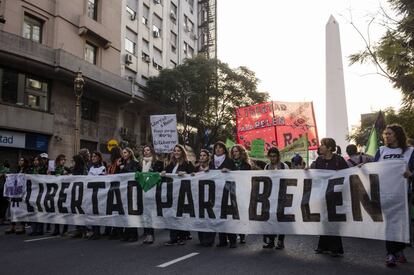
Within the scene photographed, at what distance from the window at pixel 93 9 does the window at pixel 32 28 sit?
455 centimetres

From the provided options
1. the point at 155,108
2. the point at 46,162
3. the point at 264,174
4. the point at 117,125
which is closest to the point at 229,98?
the point at 155,108

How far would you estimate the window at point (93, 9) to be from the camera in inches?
1049

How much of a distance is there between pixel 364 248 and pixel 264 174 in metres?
1.97

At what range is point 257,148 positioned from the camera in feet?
40.4

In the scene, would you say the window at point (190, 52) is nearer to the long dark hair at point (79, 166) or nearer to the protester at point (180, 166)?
the long dark hair at point (79, 166)

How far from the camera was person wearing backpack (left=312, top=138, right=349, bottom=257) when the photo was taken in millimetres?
6344

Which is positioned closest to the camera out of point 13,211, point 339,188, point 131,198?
point 339,188

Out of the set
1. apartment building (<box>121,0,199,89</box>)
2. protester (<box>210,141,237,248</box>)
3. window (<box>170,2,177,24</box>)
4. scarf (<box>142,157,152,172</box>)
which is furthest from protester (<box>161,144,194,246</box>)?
window (<box>170,2,177,24</box>)

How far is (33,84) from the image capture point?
72.0 feet

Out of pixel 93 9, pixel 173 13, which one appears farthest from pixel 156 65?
pixel 93 9

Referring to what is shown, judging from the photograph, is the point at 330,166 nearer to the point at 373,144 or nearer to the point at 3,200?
the point at 373,144

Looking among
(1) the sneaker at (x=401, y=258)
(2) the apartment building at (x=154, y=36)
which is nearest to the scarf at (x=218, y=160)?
(1) the sneaker at (x=401, y=258)

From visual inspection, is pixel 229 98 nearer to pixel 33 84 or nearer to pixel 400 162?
pixel 33 84

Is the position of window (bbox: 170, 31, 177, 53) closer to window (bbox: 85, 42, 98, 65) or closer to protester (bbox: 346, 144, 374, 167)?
window (bbox: 85, 42, 98, 65)
